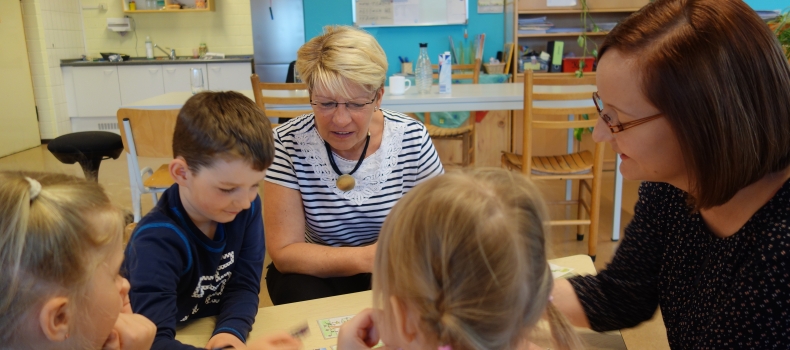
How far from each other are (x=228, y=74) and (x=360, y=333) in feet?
19.6

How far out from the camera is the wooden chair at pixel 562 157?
305 centimetres

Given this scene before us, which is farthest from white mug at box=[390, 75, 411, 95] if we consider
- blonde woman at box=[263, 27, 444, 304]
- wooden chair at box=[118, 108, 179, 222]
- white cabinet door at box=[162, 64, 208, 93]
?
white cabinet door at box=[162, 64, 208, 93]

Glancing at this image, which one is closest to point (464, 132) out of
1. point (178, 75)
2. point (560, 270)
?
point (560, 270)

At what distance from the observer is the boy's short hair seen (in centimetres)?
128

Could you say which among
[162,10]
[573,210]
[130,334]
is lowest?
[573,210]

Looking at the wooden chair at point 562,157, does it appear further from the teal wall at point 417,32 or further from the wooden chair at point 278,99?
the teal wall at point 417,32

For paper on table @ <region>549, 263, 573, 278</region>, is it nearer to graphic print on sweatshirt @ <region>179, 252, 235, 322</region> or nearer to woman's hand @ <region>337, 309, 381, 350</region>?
woman's hand @ <region>337, 309, 381, 350</region>

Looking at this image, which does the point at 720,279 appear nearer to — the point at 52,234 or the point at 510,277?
the point at 510,277

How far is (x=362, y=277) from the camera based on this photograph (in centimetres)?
178

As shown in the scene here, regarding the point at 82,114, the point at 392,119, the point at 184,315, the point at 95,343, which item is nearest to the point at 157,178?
the point at 392,119

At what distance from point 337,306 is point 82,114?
6487 mm

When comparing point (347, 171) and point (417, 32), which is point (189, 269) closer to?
point (347, 171)

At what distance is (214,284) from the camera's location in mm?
1319

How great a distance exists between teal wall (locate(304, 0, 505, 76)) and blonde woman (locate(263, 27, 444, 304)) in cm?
401
